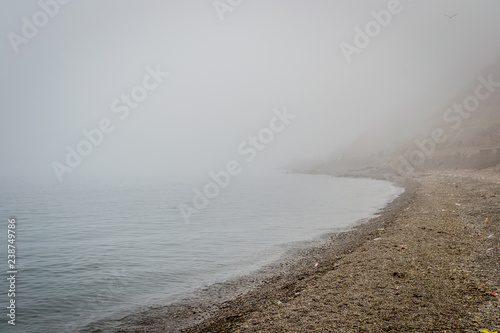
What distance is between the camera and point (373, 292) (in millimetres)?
9883

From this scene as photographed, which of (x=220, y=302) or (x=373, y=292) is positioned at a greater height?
(x=373, y=292)

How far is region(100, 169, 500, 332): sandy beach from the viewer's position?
7992 mm

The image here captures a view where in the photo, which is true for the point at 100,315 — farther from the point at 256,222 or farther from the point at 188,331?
the point at 256,222

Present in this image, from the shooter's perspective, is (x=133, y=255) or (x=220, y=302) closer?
(x=220, y=302)

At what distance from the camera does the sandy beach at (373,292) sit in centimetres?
799

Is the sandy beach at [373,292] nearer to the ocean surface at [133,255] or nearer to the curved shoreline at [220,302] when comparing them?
the curved shoreline at [220,302]

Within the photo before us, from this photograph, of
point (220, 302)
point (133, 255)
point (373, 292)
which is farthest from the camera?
point (133, 255)

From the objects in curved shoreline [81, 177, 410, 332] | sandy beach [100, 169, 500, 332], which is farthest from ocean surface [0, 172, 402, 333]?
sandy beach [100, 169, 500, 332]

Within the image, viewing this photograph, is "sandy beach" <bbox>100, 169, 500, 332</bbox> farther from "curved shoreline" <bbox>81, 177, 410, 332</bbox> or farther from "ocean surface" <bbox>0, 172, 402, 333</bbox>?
"ocean surface" <bbox>0, 172, 402, 333</bbox>

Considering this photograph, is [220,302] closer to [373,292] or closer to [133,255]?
[373,292]

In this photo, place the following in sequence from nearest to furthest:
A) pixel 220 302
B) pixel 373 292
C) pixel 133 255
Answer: pixel 373 292
pixel 220 302
pixel 133 255

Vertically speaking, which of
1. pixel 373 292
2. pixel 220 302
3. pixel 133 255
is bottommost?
pixel 220 302

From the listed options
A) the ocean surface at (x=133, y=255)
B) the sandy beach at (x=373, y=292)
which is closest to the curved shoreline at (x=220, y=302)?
the sandy beach at (x=373, y=292)

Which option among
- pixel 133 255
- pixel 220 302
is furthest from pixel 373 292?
pixel 133 255
